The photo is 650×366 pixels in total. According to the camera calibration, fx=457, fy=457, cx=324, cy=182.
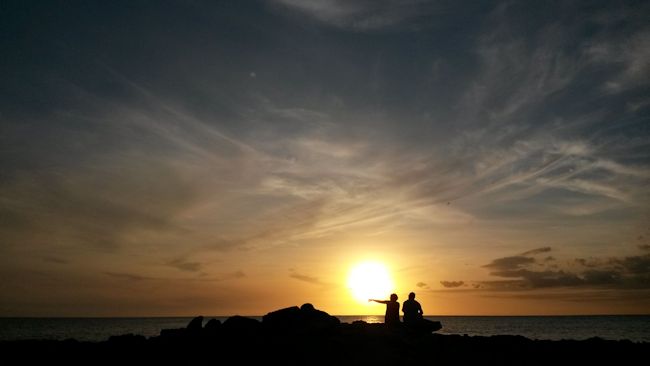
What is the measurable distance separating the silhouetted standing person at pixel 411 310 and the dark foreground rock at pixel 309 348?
1.03 meters

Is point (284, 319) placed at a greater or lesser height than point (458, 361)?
greater

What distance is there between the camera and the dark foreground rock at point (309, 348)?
54.4 feet

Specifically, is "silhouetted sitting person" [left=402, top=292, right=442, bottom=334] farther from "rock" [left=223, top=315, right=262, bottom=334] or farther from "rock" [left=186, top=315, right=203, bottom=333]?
"rock" [left=186, top=315, right=203, bottom=333]

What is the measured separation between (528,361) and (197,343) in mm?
13119

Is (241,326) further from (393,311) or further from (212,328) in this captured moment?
(393,311)

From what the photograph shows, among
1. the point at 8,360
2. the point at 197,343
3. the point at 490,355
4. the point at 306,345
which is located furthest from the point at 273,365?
the point at 8,360

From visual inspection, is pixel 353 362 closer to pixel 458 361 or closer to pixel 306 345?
pixel 306 345

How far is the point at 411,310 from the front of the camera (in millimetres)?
22922

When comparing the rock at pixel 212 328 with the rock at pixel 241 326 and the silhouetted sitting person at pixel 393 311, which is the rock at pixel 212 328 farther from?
the silhouetted sitting person at pixel 393 311

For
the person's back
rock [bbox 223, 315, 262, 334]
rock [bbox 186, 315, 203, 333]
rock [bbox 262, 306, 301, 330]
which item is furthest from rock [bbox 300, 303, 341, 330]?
rock [bbox 186, 315, 203, 333]

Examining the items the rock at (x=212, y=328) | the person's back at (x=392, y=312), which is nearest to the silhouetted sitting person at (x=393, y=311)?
the person's back at (x=392, y=312)

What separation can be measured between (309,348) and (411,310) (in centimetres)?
746

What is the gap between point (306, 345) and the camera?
57.9 ft

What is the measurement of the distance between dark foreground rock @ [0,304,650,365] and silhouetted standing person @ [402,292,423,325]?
3.37ft
